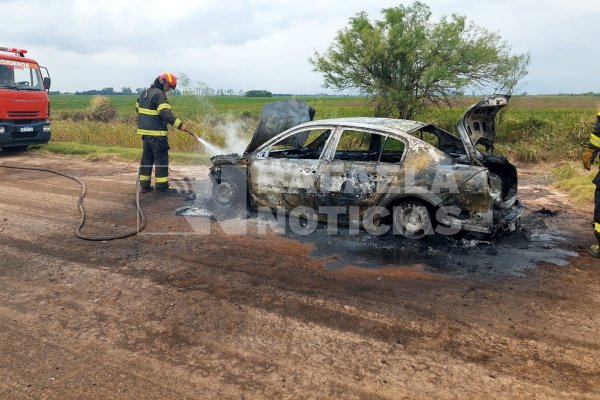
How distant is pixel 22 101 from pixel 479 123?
12.5 m

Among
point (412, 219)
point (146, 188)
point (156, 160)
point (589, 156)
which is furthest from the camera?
point (146, 188)

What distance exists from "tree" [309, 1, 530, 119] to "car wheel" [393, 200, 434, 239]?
364 inches

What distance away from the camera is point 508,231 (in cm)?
607

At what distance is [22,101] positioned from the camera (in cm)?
1313

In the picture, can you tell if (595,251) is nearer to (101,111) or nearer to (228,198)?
(228,198)

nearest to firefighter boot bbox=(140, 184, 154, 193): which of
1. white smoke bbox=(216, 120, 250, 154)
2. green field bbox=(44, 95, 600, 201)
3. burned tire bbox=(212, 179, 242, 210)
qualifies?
burned tire bbox=(212, 179, 242, 210)

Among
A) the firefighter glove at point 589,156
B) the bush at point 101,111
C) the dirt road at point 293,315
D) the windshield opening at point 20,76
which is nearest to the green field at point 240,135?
the windshield opening at point 20,76

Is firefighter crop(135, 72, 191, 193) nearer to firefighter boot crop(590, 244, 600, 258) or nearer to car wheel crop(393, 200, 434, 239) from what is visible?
car wheel crop(393, 200, 434, 239)

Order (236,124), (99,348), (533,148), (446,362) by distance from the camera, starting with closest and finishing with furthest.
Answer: (446,362)
(99,348)
(533,148)
(236,124)

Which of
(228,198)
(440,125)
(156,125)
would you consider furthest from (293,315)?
(440,125)

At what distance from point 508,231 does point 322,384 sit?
13.0ft

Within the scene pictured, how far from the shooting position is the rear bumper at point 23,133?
13.0 m

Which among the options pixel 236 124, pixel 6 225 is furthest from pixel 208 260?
pixel 236 124

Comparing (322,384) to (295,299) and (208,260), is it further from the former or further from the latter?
(208,260)
